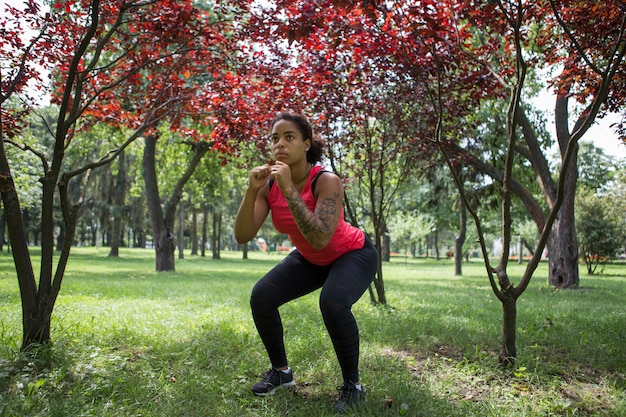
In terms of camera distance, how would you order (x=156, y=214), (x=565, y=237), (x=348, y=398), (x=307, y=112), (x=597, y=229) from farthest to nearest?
(x=597, y=229), (x=156, y=214), (x=565, y=237), (x=307, y=112), (x=348, y=398)

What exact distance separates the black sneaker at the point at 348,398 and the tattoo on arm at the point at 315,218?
0.94 m

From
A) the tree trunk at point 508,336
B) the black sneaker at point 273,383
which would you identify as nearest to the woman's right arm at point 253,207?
the black sneaker at point 273,383

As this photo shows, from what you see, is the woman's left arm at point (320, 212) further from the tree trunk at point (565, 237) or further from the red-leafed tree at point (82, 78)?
the tree trunk at point (565, 237)

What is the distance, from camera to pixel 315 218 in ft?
9.12

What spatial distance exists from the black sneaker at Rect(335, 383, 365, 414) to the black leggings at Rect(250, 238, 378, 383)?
0.06 metres

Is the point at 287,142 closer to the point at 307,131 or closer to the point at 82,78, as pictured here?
the point at 307,131

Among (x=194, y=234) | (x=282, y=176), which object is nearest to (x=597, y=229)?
(x=282, y=176)

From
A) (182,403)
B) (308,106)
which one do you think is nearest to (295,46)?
(308,106)

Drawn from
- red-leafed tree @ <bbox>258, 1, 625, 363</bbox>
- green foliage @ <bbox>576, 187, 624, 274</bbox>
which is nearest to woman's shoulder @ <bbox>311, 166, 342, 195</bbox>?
red-leafed tree @ <bbox>258, 1, 625, 363</bbox>

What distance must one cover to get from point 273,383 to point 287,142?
1687 millimetres

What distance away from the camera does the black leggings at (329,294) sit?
283 centimetres

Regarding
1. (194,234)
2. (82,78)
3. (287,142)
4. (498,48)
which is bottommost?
(194,234)

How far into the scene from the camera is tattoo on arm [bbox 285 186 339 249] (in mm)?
2758

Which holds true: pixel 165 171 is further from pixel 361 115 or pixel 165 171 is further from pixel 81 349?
pixel 81 349
